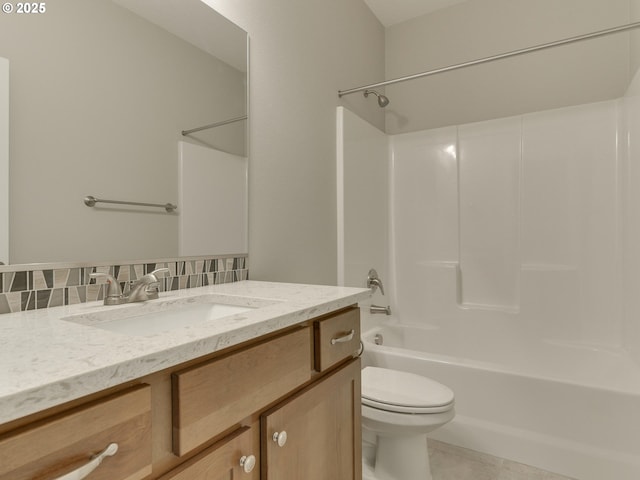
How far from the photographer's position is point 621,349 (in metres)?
2.03

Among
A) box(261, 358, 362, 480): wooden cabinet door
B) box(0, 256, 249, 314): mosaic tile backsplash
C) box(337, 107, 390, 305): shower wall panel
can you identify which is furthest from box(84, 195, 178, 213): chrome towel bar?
box(337, 107, 390, 305): shower wall panel

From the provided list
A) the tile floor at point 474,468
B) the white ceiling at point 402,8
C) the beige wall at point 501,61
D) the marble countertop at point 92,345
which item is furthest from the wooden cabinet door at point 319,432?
the white ceiling at point 402,8

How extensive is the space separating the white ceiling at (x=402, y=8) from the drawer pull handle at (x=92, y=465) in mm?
2838

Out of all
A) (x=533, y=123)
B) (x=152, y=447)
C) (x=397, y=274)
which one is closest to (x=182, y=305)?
(x=152, y=447)

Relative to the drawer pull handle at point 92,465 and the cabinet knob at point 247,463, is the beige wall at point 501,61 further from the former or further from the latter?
the drawer pull handle at point 92,465

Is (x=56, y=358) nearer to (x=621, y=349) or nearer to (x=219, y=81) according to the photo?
(x=219, y=81)

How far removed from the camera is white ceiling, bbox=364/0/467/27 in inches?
101

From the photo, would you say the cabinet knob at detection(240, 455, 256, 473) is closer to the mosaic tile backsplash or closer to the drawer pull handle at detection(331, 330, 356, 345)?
the drawer pull handle at detection(331, 330, 356, 345)

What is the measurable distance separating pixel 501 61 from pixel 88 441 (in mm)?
2903

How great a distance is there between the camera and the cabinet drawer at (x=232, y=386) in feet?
1.91

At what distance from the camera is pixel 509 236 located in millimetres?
2359

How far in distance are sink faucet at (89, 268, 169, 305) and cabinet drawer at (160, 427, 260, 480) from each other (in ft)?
1.55

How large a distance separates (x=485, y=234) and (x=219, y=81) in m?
1.86

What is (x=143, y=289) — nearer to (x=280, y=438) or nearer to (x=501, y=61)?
(x=280, y=438)
